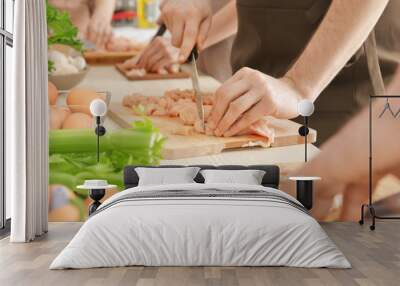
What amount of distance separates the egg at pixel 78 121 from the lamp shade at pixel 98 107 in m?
0.33

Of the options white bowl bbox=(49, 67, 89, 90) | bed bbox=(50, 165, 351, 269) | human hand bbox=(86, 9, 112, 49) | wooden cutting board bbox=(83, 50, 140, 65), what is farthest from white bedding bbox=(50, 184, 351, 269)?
human hand bbox=(86, 9, 112, 49)

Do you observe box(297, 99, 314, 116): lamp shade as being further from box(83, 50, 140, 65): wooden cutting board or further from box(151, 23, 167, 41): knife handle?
box(83, 50, 140, 65): wooden cutting board

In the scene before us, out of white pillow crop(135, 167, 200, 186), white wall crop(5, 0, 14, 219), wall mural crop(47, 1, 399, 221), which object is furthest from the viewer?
wall mural crop(47, 1, 399, 221)

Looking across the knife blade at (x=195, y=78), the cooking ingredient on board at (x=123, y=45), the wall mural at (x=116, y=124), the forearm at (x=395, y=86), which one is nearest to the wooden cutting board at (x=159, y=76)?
the wall mural at (x=116, y=124)

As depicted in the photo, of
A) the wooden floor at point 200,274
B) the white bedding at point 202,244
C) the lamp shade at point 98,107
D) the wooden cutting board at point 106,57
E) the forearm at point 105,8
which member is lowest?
the wooden floor at point 200,274

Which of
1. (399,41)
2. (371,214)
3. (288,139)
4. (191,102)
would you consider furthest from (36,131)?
(399,41)

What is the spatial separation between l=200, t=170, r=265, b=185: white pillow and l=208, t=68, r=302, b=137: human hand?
0.63m

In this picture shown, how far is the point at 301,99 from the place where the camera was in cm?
727

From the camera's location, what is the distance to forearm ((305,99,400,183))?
24.2 ft

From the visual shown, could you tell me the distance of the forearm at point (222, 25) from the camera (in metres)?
7.40

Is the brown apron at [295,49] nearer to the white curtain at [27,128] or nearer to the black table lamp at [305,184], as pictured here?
the black table lamp at [305,184]

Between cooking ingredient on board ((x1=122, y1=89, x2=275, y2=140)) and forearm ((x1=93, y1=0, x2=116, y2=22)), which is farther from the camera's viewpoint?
forearm ((x1=93, y1=0, x2=116, y2=22))

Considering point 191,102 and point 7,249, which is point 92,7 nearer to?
point 191,102

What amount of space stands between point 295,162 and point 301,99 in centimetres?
66
